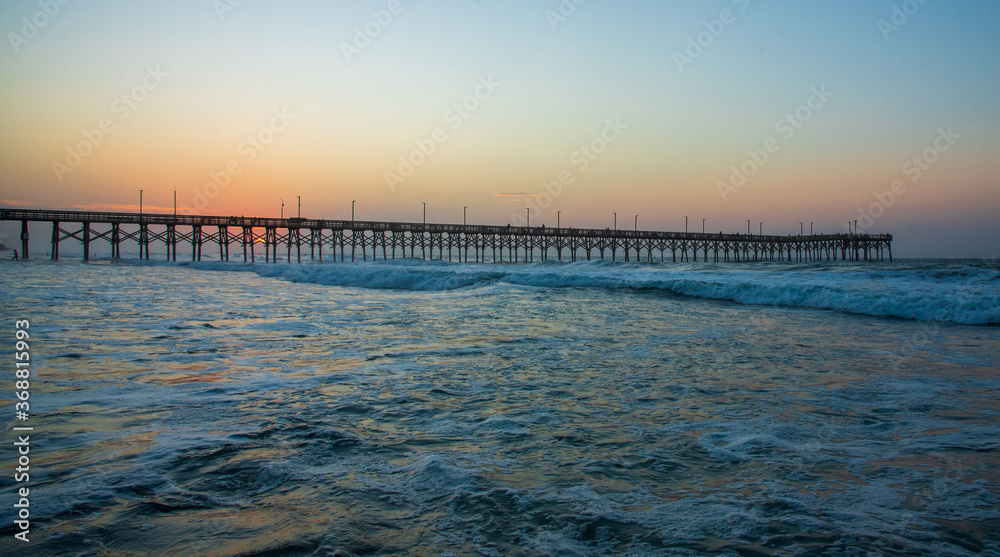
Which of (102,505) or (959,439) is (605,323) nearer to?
(959,439)

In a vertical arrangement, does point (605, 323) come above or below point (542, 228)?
below

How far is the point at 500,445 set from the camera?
3.72 m

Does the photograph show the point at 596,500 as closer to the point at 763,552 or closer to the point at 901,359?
the point at 763,552

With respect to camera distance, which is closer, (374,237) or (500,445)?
(500,445)

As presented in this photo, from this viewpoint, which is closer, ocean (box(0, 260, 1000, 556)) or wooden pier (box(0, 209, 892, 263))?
ocean (box(0, 260, 1000, 556))

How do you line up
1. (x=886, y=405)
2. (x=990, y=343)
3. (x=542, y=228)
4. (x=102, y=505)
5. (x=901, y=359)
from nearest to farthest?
(x=102, y=505), (x=886, y=405), (x=901, y=359), (x=990, y=343), (x=542, y=228)

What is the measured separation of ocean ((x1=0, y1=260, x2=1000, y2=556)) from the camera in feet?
8.20

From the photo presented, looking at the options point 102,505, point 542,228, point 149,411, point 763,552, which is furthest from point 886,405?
point 542,228

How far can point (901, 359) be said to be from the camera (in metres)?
7.27

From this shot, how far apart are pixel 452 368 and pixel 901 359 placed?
5936 millimetres

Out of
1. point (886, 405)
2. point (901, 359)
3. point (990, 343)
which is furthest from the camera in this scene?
point (990, 343)

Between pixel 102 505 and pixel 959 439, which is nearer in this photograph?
pixel 102 505

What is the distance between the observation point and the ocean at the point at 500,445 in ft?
8.20

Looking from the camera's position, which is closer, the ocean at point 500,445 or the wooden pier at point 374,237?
the ocean at point 500,445
